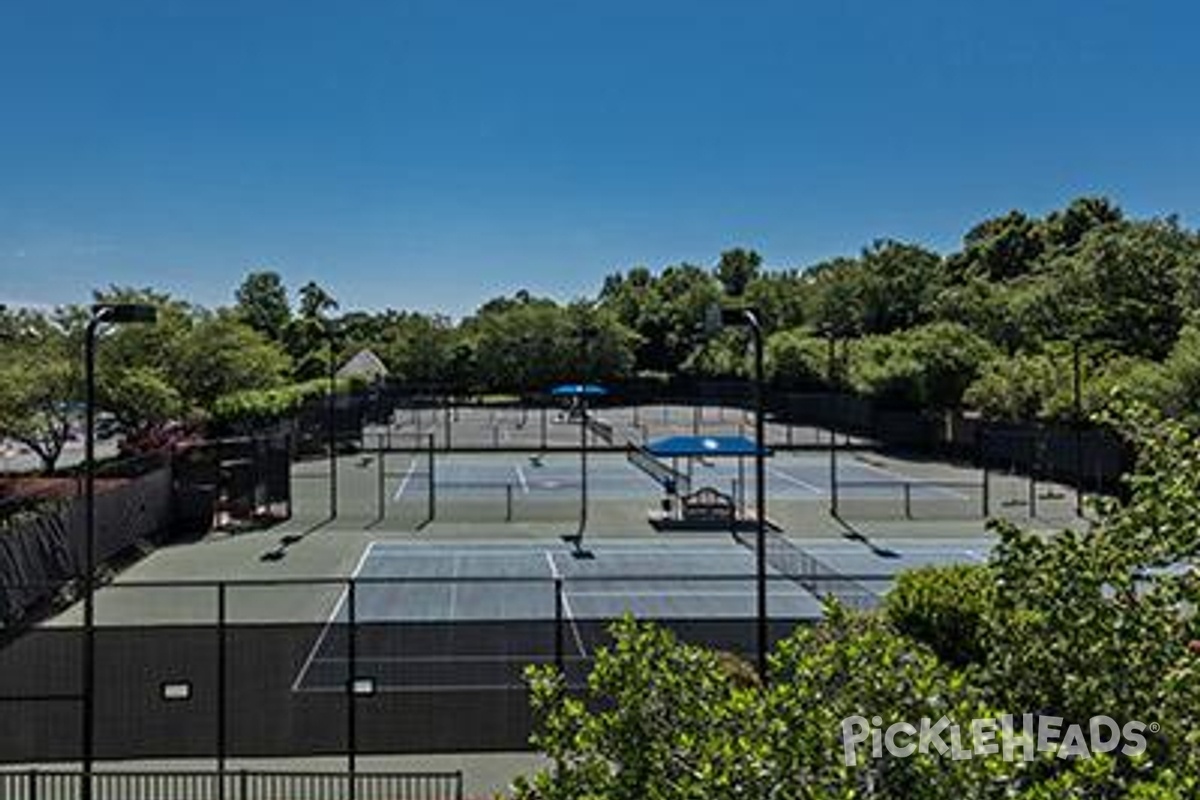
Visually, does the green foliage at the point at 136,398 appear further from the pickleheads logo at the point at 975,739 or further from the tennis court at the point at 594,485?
the pickleheads logo at the point at 975,739

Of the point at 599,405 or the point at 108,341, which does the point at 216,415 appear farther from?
the point at 599,405

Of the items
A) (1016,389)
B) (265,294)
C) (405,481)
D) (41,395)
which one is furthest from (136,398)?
(265,294)

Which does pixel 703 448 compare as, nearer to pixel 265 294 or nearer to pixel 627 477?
pixel 627 477

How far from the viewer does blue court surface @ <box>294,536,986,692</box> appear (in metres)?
17.3

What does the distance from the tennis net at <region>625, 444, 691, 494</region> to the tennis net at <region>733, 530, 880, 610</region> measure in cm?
760

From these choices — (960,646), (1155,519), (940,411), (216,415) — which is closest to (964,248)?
(940,411)

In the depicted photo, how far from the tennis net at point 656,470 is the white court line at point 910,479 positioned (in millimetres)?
9359

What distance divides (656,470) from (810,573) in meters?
24.3

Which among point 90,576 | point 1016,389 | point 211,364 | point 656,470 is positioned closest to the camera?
point 90,576

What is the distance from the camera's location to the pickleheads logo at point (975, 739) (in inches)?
171

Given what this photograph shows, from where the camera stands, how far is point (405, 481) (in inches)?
1900

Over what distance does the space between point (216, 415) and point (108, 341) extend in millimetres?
5875

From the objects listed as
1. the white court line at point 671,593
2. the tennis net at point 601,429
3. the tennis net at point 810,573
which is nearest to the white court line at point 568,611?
the white court line at point 671,593

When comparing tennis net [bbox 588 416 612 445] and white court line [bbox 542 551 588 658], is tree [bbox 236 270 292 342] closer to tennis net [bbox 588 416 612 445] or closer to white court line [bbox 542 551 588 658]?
tennis net [bbox 588 416 612 445]
